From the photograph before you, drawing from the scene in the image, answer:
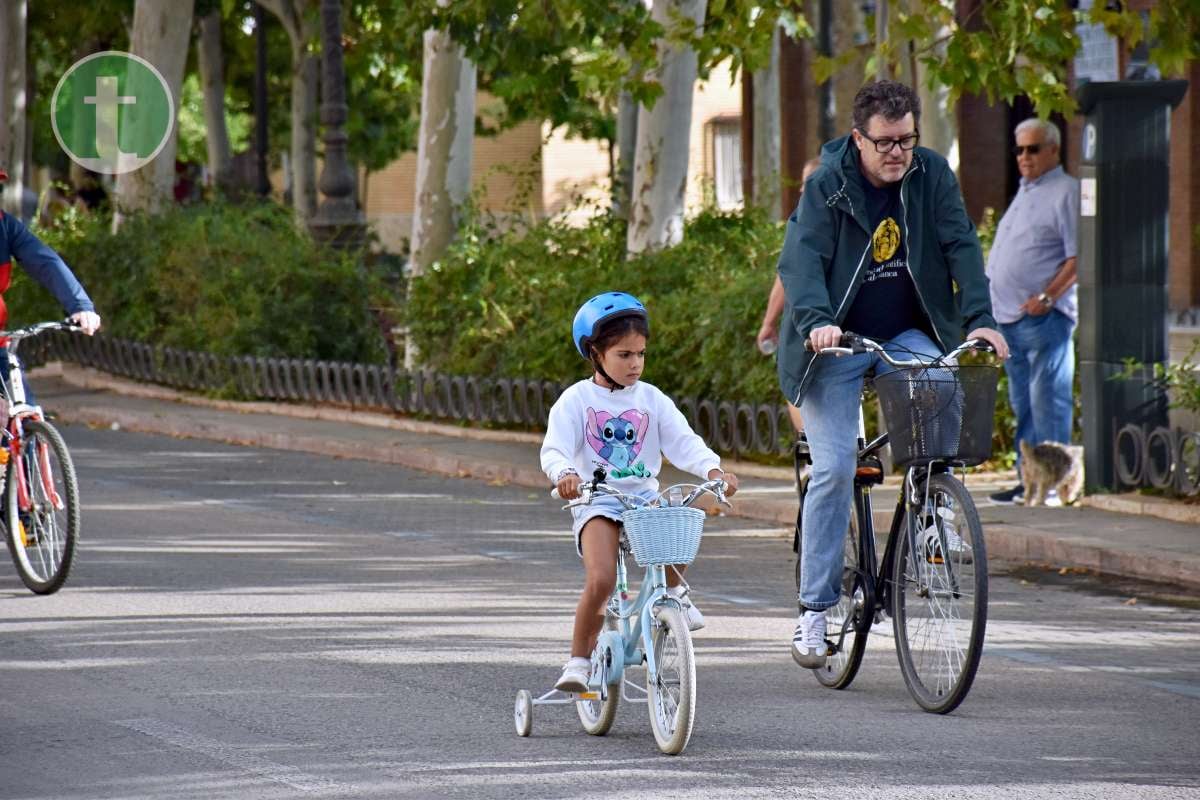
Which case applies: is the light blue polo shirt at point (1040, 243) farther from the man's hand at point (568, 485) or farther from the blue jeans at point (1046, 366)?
the man's hand at point (568, 485)

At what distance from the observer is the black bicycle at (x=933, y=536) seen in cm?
648

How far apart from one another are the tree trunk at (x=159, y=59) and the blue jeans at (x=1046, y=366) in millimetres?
14267

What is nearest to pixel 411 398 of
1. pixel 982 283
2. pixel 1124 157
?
pixel 1124 157

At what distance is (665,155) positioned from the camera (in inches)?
678

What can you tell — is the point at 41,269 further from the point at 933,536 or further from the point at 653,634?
the point at 933,536

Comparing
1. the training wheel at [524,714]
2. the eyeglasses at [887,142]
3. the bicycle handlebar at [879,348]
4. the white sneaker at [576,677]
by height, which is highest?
the eyeglasses at [887,142]

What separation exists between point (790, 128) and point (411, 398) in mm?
22164

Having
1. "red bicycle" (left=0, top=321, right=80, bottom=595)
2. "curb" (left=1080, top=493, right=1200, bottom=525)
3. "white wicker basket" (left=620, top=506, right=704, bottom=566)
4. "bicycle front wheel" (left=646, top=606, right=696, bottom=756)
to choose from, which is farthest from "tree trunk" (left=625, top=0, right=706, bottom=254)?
"white wicker basket" (left=620, top=506, right=704, bottom=566)

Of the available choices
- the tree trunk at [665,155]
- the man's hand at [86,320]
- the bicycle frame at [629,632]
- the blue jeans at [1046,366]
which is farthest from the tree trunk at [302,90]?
the bicycle frame at [629,632]

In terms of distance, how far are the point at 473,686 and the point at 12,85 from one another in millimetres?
19986

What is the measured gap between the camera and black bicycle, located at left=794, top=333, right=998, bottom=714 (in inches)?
255

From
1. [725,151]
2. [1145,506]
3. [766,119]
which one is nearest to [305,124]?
[766,119]

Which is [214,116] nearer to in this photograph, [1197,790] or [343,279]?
[343,279]

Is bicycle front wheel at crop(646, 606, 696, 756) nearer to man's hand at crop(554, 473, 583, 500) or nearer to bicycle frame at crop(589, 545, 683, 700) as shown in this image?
bicycle frame at crop(589, 545, 683, 700)
